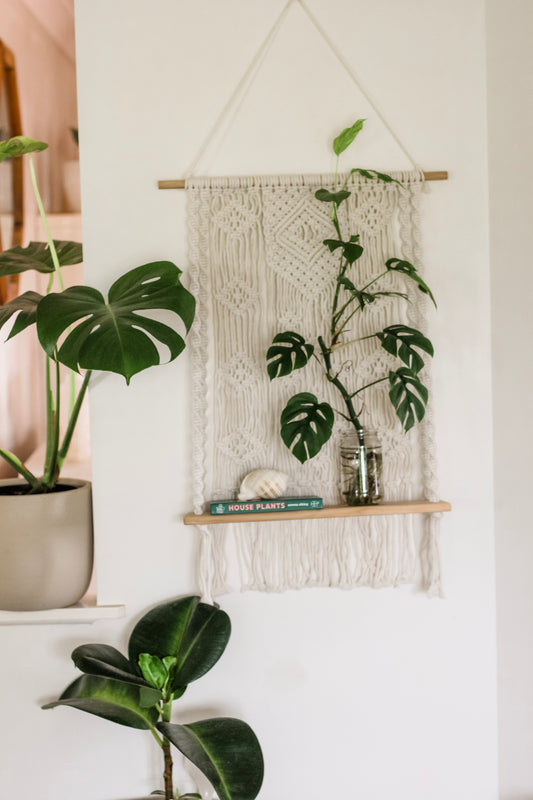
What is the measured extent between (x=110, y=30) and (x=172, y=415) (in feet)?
2.89

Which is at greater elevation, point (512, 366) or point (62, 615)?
point (512, 366)

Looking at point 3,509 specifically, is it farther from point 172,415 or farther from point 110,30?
point 110,30

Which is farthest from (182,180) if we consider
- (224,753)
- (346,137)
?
(224,753)

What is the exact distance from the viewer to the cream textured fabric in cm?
153

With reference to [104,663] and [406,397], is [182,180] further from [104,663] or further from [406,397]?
[104,663]

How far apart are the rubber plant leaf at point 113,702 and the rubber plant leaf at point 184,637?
0.28 ft

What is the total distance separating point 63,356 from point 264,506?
544 mm

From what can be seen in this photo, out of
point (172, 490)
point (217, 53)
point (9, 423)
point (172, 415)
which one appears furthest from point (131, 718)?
point (217, 53)

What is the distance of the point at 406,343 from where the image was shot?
1404 millimetres

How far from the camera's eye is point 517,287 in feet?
4.91

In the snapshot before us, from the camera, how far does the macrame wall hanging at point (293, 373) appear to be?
153 centimetres

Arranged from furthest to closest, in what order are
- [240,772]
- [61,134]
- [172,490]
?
[61,134] < [172,490] < [240,772]

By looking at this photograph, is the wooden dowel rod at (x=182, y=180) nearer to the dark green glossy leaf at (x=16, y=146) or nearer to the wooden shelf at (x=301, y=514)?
the dark green glossy leaf at (x=16, y=146)

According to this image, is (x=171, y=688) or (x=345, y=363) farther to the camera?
(x=345, y=363)
